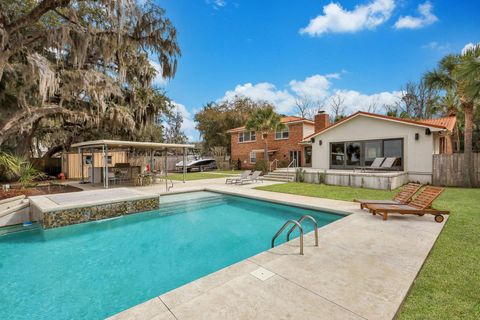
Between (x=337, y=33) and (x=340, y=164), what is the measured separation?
1191 cm

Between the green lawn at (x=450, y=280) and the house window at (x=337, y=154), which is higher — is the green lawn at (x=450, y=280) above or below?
below

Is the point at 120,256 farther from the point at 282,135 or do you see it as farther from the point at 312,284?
the point at 282,135

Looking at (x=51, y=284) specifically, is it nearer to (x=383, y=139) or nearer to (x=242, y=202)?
(x=242, y=202)

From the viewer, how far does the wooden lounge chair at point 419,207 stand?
6.18 m

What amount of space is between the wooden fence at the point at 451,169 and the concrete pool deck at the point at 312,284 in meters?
9.98

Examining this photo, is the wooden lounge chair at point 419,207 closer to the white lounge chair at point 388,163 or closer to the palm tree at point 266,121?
the white lounge chair at point 388,163

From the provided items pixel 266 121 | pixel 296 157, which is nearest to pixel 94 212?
pixel 266 121

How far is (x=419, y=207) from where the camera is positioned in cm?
651

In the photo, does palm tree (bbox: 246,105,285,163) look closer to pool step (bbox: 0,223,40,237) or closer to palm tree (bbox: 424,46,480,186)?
palm tree (bbox: 424,46,480,186)

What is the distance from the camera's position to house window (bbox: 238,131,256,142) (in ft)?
85.3

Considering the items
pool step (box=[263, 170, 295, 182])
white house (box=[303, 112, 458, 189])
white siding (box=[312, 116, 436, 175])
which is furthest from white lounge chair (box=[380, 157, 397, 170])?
pool step (box=[263, 170, 295, 182])

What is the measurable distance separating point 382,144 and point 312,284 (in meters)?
14.8

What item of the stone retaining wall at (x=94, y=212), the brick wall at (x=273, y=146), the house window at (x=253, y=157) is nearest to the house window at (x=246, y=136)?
the brick wall at (x=273, y=146)

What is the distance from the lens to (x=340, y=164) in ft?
56.1
